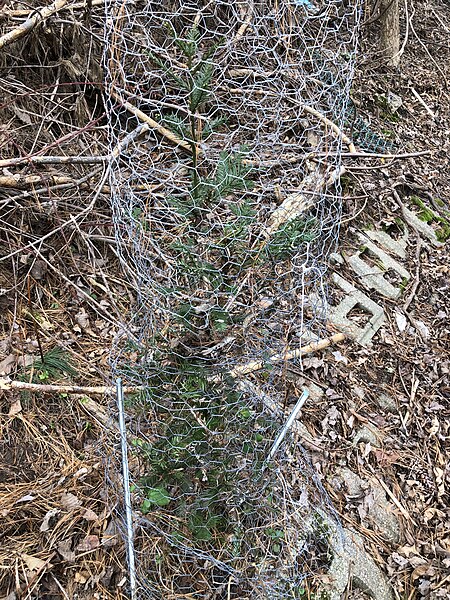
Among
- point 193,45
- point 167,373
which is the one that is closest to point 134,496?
point 167,373

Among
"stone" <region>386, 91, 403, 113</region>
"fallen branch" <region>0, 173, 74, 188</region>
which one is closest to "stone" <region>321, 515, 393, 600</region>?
"fallen branch" <region>0, 173, 74, 188</region>

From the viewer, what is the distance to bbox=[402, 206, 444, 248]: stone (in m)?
3.80

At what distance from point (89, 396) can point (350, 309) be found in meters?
1.62

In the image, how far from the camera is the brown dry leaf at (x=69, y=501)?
1946 millimetres

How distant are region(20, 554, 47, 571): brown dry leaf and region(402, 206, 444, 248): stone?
3.15 meters

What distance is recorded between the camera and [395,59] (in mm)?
4930

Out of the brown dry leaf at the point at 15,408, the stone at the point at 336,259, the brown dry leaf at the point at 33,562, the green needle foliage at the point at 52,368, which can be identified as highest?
the stone at the point at 336,259

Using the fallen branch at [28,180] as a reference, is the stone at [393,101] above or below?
above

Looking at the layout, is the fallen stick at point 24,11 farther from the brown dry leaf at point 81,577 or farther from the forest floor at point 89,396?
the brown dry leaf at point 81,577

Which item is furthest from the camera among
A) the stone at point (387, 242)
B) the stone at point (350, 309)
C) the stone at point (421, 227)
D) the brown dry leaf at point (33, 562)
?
the stone at point (421, 227)

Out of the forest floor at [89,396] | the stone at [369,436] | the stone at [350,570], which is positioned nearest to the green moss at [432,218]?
the forest floor at [89,396]

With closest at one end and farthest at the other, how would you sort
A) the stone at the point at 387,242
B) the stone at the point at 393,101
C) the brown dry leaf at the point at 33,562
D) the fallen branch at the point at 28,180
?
1. the brown dry leaf at the point at 33,562
2. the fallen branch at the point at 28,180
3. the stone at the point at 387,242
4. the stone at the point at 393,101

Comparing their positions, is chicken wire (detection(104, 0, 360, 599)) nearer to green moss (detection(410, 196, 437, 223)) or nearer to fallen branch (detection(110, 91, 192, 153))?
fallen branch (detection(110, 91, 192, 153))

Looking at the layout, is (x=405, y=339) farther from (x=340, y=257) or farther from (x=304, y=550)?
(x=304, y=550)
